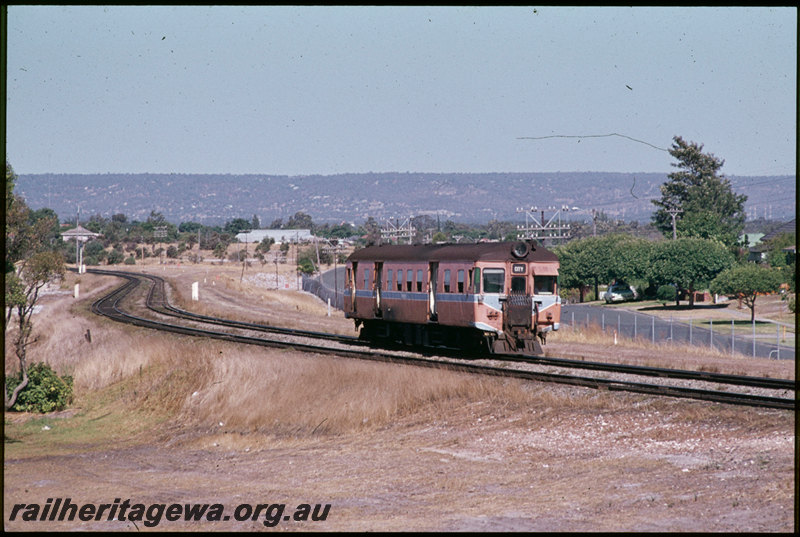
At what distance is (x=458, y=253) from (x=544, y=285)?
2.84 m

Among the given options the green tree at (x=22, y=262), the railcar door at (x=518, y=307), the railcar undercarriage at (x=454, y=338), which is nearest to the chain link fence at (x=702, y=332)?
the railcar undercarriage at (x=454, y=338)

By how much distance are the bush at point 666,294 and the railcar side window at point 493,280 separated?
7556 centimetres

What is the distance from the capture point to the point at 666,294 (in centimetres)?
10038

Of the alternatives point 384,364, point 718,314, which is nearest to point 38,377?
point 384,364

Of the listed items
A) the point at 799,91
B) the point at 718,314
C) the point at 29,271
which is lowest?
the point at 718,314

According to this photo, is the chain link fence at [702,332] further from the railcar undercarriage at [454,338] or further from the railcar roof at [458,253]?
the railcar roof at [458,253]

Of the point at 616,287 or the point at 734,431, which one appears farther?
the point at 616,287

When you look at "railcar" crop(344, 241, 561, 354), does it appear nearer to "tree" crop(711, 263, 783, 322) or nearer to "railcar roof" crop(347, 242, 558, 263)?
"railcar roof" crop(347, 242, 558, 263)

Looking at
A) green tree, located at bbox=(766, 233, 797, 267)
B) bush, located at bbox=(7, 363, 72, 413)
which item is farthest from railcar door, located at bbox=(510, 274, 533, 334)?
green tree, located at bbox=(766, 233, 797, 267)

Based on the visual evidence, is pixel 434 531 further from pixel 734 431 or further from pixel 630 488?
pixel 734 431

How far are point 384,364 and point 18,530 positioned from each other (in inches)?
644

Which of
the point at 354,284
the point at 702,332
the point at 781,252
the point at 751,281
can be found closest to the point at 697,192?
the point at 781,252

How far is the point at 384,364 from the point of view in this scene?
28.7 metres

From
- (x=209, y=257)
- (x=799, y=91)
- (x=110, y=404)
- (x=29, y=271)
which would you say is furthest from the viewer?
(x=209, y=257)
